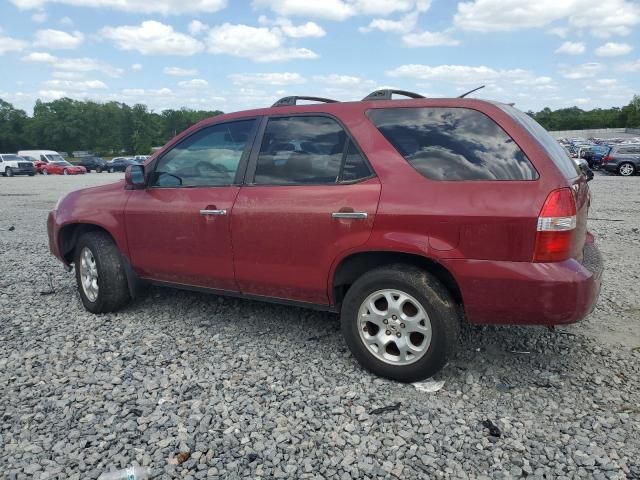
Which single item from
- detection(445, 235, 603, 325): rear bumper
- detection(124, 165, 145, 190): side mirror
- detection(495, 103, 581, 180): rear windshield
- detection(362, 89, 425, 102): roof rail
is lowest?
detection(445, 235, 603, 325): rear bumper

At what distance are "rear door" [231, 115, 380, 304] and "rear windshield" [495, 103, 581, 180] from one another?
38.1 inches

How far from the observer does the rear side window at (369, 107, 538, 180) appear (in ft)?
10.1

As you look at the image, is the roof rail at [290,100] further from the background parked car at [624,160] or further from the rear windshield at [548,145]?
the background parked car at [624,160]

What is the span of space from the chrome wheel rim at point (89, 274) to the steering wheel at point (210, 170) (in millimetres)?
1373

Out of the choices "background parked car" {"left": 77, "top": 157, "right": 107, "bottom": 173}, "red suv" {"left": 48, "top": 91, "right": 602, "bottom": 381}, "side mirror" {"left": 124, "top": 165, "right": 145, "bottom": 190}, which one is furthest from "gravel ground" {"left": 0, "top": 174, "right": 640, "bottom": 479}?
"background parked car" {"left": 77, "top": 157, "right": 107, "bottom": 173}

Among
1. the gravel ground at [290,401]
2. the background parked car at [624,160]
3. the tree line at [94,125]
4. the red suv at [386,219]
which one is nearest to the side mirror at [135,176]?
the red suv at [386,219]

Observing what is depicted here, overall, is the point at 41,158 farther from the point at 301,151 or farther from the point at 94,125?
the point at 94,125

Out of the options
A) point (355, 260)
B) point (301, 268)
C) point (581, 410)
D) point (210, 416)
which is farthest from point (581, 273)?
point (210, 416)

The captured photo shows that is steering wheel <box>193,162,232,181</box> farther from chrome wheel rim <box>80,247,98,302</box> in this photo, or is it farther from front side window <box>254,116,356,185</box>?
chrome wheel rim <box>80,247,98,302</box>

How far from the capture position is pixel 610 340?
4.03 metres

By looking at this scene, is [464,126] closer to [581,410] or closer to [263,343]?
[581,410]

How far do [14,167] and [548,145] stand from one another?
41386 mm

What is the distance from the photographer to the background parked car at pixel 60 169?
4066 cm

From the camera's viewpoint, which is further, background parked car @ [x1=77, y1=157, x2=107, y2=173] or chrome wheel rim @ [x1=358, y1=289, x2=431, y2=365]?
background parked car @ [x1=77, y1=157, x2=107, y2=173]
